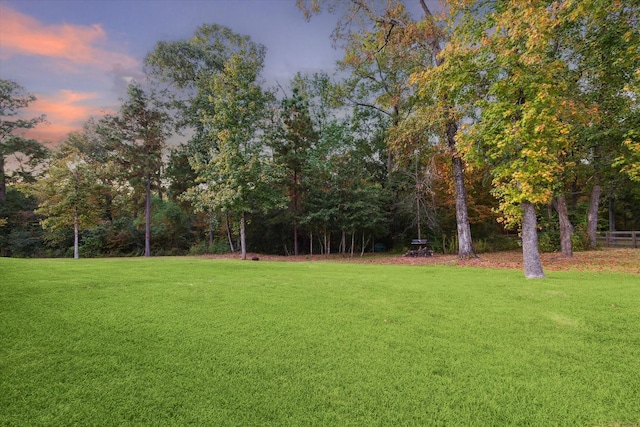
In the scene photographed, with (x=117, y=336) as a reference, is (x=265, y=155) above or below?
above

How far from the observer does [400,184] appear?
18.1 metres

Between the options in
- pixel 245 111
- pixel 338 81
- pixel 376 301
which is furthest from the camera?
pixel 338 81

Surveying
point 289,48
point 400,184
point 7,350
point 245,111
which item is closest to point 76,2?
point 245,111

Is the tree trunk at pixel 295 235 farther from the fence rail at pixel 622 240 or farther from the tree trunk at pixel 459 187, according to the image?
the fence rail at pixel 622 240

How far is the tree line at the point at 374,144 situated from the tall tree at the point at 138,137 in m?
0.10

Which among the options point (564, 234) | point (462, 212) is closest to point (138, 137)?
point (462, 212)

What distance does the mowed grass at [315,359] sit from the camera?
79.7 inches

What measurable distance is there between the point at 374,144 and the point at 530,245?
55.6 ft

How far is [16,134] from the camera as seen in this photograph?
25.3 m

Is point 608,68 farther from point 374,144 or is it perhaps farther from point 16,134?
point 16,134

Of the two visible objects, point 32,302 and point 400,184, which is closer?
point 32,302

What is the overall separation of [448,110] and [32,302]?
1228cm

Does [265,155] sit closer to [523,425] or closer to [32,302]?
[32,302]

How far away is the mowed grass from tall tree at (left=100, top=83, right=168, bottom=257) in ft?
61.7
